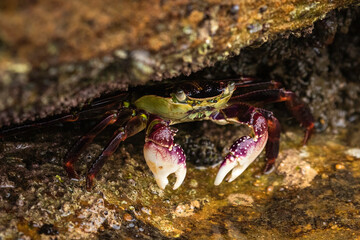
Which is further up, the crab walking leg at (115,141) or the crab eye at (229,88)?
the crab eye at (229,88)

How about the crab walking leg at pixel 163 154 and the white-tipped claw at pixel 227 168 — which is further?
the white-tipped claw at pixel 227 168

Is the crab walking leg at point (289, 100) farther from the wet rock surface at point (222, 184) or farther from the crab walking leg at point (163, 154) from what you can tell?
the crab walking leg at point (163, 154)

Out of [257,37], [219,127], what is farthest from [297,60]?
[257,37]

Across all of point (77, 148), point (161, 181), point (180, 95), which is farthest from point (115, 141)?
point (180, 95)

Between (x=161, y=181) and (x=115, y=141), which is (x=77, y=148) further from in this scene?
(x=161, y=181)

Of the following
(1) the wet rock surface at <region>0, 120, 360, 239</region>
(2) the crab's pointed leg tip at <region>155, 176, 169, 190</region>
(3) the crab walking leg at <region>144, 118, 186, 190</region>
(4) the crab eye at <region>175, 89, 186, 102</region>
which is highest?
(4) the crab eye at <region>175, 89, 186, 102</region>

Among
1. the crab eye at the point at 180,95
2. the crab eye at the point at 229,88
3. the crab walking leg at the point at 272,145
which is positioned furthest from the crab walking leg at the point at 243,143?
the crab eye at the point at 180,95

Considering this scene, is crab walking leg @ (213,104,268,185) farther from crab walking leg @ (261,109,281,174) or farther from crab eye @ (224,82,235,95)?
crab walking leg @ (261,109,281,174)

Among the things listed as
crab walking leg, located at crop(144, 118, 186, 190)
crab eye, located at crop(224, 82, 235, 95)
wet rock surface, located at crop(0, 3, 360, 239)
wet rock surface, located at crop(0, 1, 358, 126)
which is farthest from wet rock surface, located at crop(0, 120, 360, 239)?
crab eye, located at crop(224, 82, 235, 95)
